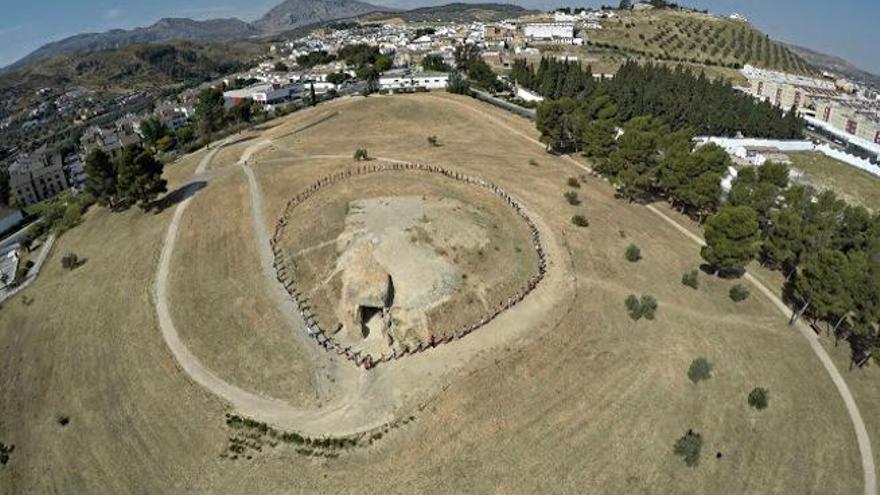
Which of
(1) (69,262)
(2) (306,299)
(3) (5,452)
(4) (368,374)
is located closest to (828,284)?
(4) (368,374)

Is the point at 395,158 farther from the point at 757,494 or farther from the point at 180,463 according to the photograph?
the point at 757,494

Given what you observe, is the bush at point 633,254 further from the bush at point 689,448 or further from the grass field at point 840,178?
the grass field at point 840,178

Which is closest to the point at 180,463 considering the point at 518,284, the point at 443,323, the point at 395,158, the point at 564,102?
the point at 443,323

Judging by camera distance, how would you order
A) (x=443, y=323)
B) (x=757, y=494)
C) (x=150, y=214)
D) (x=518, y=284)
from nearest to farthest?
1. (x=757, y=494)
2. (x=443, y=323)
3. (x=518, y=284)
4. (x=150, y=214)

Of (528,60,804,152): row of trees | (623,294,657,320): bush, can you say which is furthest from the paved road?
(528,60,804,152): row of trees

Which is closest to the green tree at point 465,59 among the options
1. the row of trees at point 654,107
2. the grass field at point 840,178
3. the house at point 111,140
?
the row of trees at point 654,107

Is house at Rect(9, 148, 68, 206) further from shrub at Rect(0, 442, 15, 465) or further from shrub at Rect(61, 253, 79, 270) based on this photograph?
shrub at Rect(0, 442, 15, 465)

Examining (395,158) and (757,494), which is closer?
(757,494)

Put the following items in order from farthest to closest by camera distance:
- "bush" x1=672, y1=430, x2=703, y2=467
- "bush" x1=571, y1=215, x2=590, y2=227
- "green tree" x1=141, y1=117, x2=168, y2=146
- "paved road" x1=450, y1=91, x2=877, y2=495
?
"green tree" x1=141, y1=117, x2=168, y2=146
"bush" x1=571, y1=215, x2=590, y2=227
"paved road" x1=450, y1=91, x2=877, y2=495
"bush" x1=672, y1=430, x2=703, y2=467
